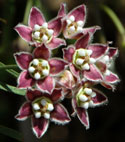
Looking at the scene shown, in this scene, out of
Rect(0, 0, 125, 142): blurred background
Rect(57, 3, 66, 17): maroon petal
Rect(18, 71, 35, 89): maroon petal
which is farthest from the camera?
Rect(0, 0, 125, 142): blurred background

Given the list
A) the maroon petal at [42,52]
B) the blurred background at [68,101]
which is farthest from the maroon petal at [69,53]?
the blurred background at [68,101]

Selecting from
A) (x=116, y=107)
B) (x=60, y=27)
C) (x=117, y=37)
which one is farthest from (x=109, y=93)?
(x=60, y=27)

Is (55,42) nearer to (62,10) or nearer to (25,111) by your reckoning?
(62,10)

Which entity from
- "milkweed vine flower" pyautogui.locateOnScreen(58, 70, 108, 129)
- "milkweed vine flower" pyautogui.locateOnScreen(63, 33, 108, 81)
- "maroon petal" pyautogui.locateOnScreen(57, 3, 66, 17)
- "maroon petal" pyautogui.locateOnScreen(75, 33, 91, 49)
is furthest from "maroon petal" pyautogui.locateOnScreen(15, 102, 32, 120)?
"maroon petal" pyautogui.locateOnScreen(57, 3, 66, 17)

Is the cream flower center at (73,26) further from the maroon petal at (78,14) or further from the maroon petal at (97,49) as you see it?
the maroon petal at (97,49)

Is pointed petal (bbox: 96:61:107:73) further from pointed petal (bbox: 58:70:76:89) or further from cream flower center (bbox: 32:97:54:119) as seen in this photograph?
cream flower center (bbox: 32:97:54:119)

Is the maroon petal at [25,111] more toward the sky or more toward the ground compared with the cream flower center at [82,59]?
more toward the ground
